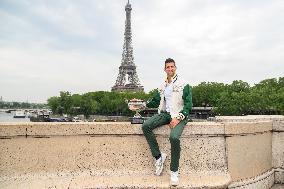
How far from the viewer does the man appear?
20.7 ft

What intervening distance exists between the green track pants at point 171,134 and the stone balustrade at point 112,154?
8.8 inches

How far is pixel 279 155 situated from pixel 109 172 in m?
3.41

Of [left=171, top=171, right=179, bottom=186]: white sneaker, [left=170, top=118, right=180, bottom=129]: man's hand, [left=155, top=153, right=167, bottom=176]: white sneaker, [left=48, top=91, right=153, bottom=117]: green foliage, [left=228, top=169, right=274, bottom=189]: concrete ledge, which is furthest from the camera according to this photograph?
[left=48, top=91, right=153, bottom=117]: green foliage

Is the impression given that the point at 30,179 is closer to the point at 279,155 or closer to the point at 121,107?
the point at 279,155

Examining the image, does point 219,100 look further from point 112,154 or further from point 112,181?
point 112,181

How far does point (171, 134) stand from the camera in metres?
6.32

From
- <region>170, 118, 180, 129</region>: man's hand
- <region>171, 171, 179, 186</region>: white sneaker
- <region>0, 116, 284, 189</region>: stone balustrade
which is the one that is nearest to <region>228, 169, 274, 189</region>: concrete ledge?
<region>0, 116, 284, 189</region>: stone balustrade

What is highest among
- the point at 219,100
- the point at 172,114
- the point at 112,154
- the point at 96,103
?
the point at 96,103

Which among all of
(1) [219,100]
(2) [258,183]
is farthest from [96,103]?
(2) [258,183]

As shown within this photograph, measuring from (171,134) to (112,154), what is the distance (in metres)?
1.15

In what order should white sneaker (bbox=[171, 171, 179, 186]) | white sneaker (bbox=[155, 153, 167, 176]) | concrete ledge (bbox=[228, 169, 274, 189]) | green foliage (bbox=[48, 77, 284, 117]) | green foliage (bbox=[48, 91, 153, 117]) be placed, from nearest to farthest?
white sneaker (bbox=[171, 171, 179, 186])
white sneaker (bbox=[155, 153, 167, 176])
concrete ledge (bbox=[228, 169, 274, 189])
green foliage (bbox=[48, 77, 284, 117])
green foliage (bbox=[48, 91, 153, 117])

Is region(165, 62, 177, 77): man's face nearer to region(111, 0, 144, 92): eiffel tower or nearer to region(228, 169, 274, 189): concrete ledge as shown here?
region(228, 169, 274, 189): concrete ledge

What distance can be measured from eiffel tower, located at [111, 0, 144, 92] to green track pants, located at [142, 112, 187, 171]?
10572 centimetres

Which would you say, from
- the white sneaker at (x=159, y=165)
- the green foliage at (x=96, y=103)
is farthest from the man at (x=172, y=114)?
the green foliage at (x=96, y=103)
